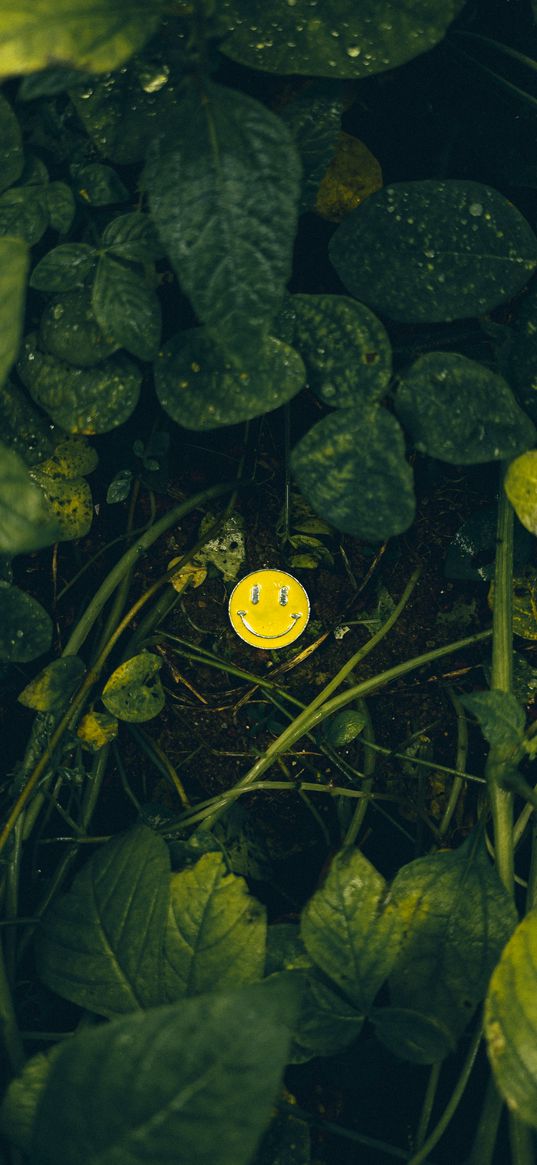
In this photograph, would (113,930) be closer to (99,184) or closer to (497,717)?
(497,717)

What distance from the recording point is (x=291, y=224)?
0.72 m

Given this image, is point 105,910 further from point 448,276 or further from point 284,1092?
point 448,276

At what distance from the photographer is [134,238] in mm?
870

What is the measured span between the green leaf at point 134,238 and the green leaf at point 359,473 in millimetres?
272

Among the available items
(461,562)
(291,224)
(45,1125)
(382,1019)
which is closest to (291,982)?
(382,1019)

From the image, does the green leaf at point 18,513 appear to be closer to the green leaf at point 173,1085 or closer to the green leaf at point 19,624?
the green leaf at point 19,624

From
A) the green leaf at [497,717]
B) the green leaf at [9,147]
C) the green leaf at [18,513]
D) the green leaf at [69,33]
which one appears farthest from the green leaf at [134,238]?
the green leaf at [497,717]

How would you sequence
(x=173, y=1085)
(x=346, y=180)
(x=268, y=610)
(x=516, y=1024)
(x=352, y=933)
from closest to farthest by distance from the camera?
(x=173, y=1085)
(x=516, y=1024)
(x=352, y=933)
(x=346, y=180)
(x=268, y=610)

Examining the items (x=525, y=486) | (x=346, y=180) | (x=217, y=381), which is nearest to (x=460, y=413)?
(x=525, y=486)

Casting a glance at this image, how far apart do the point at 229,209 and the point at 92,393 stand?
0.28m

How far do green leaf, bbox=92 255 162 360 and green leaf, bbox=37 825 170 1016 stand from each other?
1.79 feet

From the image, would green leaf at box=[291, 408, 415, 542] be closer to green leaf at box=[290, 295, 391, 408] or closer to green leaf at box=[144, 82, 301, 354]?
green leaf at box=[290, 295, 391, 408]

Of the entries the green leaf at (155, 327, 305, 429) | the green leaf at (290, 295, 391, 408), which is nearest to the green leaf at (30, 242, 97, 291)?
the green leaf at (155, 327, 305, 429)

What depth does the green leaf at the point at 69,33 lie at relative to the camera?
0.59 meters
